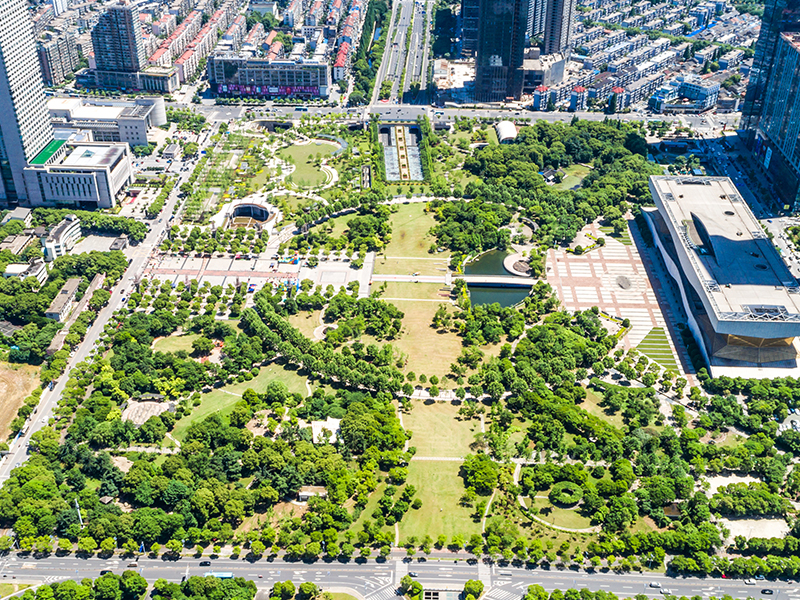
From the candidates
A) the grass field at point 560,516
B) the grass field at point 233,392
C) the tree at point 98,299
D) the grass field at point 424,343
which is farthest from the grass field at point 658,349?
the tree at point 98,299

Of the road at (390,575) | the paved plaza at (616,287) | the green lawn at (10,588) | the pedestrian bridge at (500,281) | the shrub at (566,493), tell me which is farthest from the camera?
the pedestrian bridge at (500,281)

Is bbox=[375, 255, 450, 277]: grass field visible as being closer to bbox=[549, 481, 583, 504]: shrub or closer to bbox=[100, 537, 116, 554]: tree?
bbox=[549, 481, 583, 504]: shrub

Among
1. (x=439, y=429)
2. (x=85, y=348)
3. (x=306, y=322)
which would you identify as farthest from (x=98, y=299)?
(x=439, y=429)

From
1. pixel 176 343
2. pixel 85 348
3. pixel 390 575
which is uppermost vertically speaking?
pixel 85 348

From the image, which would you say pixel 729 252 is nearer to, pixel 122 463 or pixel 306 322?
pixel 306 322

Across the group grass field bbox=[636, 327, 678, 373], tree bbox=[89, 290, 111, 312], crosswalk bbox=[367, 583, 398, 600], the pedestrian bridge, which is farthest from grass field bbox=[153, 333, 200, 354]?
grass field bbox=[636, 327, 678, 373]

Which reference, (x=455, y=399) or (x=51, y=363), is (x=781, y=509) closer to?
A: (x=455, y=399)

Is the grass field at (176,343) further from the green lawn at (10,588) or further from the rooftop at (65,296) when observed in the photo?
the green lawn at (10,588)
